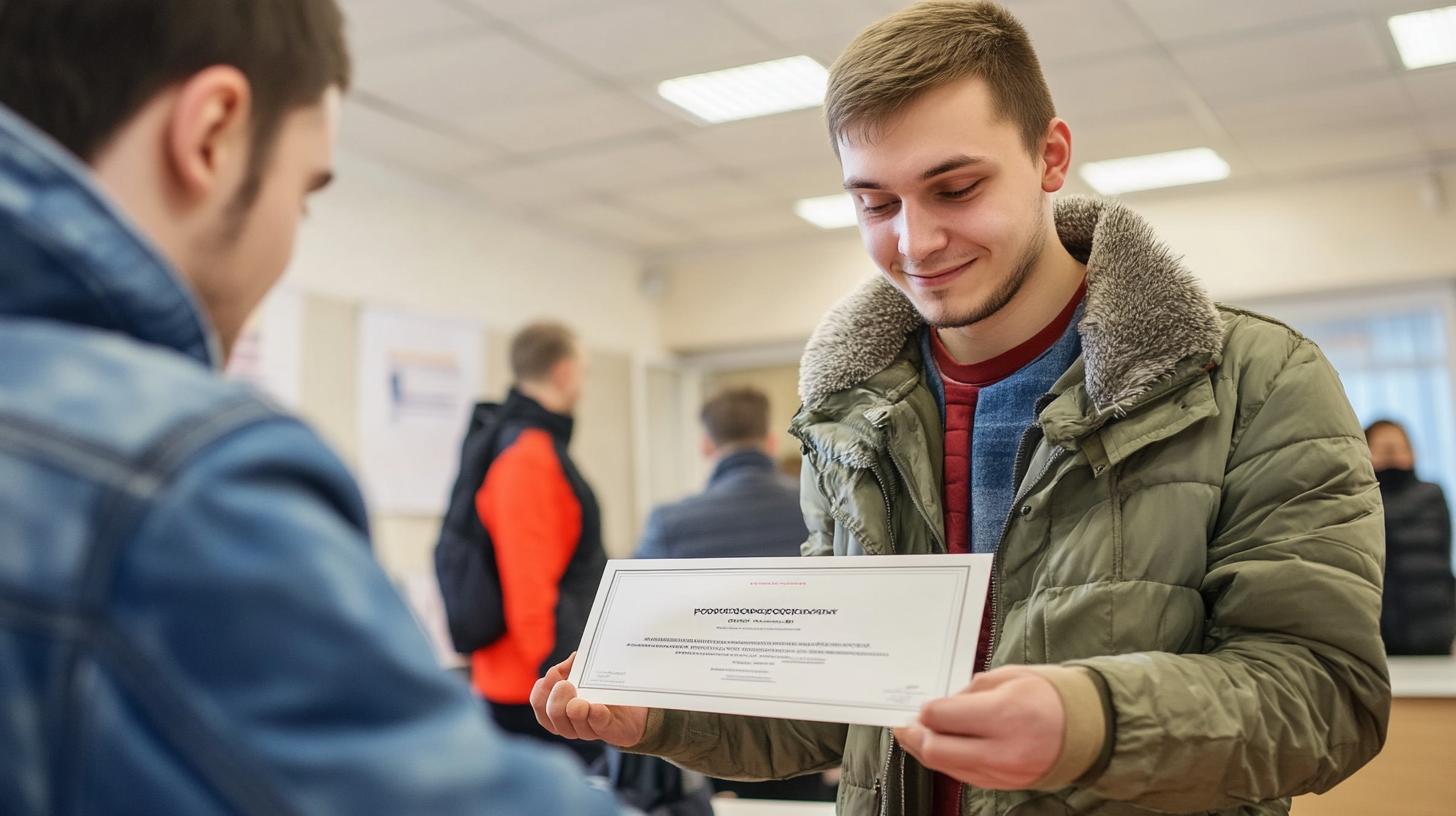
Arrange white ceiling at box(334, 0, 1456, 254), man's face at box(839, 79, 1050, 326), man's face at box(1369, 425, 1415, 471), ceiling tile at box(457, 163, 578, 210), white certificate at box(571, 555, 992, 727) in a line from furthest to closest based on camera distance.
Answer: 1. ceiling tile at box(457, 163, 578, 210)
2. man's face at box(1369, 425, 1415, 471)
3. white ceiling at box(334, 0, 1456, 254)
4. man's face at box(839, 79, 1050, 326)
5. white certificate at box(571, 555, 992, 727)

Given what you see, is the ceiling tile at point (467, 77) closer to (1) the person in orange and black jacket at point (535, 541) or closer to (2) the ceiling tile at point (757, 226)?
(1) the person in orange and black jacket at point (535, 541)

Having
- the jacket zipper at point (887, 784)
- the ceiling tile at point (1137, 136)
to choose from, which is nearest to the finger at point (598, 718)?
the jacket zipper at point (887, 784)

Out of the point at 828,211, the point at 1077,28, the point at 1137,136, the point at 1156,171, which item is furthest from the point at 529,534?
the point at 1156,171

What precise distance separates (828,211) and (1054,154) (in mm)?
5500

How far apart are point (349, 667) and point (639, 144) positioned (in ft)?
17.1

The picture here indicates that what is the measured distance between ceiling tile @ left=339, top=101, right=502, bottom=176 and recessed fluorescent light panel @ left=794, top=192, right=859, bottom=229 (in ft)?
6.02

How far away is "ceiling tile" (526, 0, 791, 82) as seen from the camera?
13.5 ft

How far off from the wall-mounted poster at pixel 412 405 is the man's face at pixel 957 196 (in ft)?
14.8

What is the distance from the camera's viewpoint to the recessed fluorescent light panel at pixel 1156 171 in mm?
6086

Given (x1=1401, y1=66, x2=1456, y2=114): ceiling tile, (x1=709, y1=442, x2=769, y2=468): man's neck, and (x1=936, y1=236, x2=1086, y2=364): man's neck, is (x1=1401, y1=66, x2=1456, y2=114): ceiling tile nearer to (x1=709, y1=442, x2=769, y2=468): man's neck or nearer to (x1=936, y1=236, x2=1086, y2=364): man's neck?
(x1=709, y1=442, x2=769, y2=468): man's neck

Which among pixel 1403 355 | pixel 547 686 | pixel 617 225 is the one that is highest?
pixel 617 225

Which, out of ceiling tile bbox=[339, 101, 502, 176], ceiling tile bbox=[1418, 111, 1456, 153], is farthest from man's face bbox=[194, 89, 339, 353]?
ceiling tile bbox=[1418, 111, 1456, 153]

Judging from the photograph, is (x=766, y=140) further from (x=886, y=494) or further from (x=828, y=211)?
(x=886, y=494)

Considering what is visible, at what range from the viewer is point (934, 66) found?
1.36 m
